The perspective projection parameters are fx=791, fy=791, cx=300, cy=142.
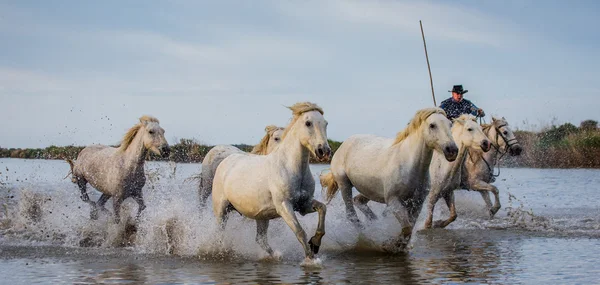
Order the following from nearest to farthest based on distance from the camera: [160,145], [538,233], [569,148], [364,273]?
1. [364,273]
2. [160,145]
3. [538,233]
4. [569,148]

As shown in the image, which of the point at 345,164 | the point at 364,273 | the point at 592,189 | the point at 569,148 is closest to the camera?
the point at 364,273

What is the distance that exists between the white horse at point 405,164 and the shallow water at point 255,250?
0.48m

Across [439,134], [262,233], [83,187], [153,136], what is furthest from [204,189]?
[439,134]

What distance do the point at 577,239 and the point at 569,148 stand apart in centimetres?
2486

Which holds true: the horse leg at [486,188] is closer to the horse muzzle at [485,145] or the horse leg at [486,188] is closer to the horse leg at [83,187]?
the horse muzzle at [485,145]

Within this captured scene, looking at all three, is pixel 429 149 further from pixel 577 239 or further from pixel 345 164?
pixel 577 239

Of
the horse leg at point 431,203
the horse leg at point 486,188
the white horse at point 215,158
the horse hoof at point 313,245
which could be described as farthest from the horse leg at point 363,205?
the horse leg at point 486,188

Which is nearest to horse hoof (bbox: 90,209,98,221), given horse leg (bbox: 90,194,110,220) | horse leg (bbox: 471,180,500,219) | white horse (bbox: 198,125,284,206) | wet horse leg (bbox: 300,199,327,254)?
horse leg (bbox: 90,194,110,220)

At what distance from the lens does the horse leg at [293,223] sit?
880 cm

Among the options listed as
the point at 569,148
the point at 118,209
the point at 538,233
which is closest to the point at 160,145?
the point at 118,209

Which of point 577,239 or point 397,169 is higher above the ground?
point 397,169

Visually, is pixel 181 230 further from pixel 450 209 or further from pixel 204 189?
pixel 450 209

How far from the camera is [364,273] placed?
8.64 meters

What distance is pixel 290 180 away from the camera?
900 centimetres
